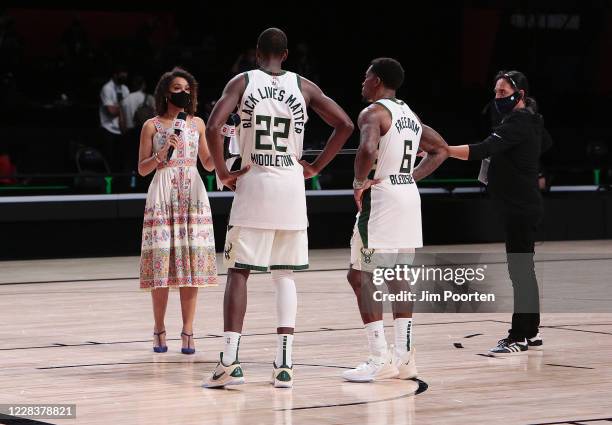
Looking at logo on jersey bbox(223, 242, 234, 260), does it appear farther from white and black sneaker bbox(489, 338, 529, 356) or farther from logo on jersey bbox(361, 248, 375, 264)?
white and black sneaker bbox(489, 338, 529, 356)

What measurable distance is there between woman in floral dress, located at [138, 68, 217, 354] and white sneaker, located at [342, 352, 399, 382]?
1365 mm

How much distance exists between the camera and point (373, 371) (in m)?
6.34

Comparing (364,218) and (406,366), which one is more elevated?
(364,218)

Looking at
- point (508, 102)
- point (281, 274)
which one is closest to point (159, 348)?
point (281, 274)

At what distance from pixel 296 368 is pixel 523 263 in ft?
5.55

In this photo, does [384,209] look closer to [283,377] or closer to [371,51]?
[283,377]

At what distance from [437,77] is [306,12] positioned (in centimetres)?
244

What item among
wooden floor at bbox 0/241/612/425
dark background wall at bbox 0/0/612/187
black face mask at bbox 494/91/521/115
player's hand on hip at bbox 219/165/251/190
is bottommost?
wooden floor at bbox 0/241/612/425

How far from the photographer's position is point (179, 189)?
7.39 metres

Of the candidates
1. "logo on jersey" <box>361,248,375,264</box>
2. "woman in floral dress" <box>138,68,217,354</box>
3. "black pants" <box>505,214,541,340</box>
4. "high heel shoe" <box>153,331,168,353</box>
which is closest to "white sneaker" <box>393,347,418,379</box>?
"logo on jersey" <box>361,248,375,264</box>

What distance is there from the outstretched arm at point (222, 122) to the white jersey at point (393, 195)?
71cm

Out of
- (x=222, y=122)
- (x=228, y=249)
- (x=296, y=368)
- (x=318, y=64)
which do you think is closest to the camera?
(x=222, y=122)

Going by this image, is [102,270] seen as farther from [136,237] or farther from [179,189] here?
[179,189]

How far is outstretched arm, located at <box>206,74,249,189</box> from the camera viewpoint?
606 cm
